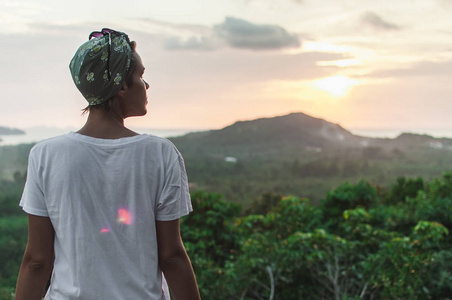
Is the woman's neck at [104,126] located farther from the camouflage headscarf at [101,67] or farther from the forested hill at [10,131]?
the forested hill at [10,131]

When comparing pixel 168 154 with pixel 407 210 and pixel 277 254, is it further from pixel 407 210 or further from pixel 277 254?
pixel 407 210

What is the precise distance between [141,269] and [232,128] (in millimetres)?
22023

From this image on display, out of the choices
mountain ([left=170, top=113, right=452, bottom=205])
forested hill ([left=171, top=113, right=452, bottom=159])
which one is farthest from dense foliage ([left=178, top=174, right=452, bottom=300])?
forested hill ([left=171, top=113, right=452, bottom=159])

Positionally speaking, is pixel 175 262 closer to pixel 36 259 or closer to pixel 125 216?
pixel 125 216

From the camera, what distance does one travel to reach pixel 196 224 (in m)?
5.61

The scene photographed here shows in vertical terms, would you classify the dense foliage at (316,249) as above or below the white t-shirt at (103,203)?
below

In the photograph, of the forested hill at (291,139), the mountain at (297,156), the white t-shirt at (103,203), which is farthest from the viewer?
the forested hill at (291,139)

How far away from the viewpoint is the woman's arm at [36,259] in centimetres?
107

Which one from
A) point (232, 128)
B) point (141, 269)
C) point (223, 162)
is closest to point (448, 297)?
point (141, 269)

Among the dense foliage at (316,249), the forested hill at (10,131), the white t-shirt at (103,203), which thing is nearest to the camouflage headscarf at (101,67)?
the white t-shirt at (103,203)

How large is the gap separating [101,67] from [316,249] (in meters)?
3.87

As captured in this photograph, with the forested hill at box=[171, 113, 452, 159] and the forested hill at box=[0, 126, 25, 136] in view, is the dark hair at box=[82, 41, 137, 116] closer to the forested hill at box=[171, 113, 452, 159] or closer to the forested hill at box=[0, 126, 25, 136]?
the forested hill at box=[0, 126, 25, 136]

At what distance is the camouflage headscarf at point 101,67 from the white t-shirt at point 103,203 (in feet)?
0.37

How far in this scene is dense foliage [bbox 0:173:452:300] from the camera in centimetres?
383
